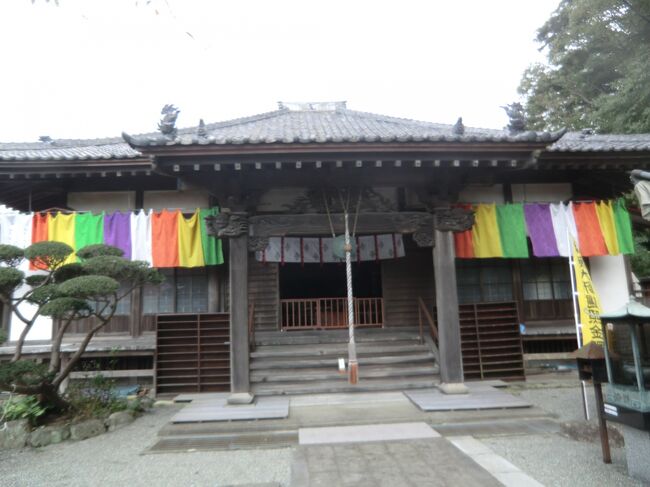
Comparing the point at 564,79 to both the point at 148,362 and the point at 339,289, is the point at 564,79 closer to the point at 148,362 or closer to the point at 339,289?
the point at 339,289

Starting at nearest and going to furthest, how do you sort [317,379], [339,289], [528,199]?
[317,379] < [528,199] < [339,289]

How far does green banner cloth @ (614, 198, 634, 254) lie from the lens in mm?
9055

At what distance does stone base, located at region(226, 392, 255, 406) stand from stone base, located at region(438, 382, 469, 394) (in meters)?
3.44

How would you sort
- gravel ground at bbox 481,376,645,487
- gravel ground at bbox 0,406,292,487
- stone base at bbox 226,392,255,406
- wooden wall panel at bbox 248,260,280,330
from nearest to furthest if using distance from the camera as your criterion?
gravel ground at bbox 481,376,645,487 < gravel ground at bbox 0,406,292,487 < stone base at bbox 226,392,255,406 < wooden wall panel at bbox 248,260,280,330

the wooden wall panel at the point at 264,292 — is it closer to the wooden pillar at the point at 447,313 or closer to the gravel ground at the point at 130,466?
the wooden pillar at the point at 447,313

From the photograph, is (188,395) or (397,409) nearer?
(397,409)

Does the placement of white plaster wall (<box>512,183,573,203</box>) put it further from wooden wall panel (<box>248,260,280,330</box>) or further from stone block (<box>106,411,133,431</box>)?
stone block (<box>106,411,133,431</box>)

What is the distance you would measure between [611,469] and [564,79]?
26.5 metres

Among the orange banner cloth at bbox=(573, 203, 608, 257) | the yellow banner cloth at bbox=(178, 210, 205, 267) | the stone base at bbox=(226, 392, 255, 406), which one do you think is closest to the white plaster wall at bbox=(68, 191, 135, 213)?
the yellow banner cloth at bbox=(178, 210, 205, 267)

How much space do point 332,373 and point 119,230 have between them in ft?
17.5

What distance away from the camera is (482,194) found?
9734mm

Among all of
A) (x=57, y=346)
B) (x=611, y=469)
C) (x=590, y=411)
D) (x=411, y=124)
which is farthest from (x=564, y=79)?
(x=57, y=346)

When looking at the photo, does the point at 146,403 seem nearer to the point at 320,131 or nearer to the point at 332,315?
the point at 332,315

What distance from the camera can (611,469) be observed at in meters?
4.51
